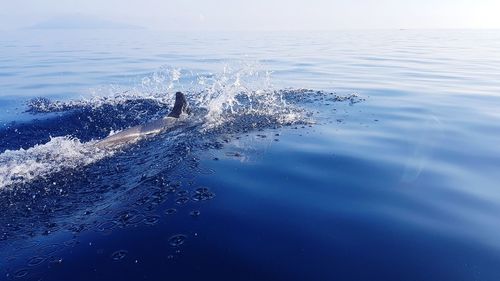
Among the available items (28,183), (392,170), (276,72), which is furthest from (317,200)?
(276,72)

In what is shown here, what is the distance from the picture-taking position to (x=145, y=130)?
1290cm

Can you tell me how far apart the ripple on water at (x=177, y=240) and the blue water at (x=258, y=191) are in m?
0.03

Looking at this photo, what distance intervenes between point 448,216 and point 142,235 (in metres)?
4.90

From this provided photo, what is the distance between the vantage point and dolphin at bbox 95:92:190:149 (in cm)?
1137

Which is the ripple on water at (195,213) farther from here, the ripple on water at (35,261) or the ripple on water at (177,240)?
the ripple on water at (35,261)

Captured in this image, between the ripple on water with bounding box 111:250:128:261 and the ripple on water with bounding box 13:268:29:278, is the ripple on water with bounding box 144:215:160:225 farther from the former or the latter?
the ripple on water with bounding box 13:268:29:278

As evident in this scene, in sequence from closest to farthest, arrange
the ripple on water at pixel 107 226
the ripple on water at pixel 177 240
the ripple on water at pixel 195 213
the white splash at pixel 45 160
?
1. the ripple on water at pixel 177 240
2. the ripple on water at pixel 107 226
3. the ripple on water at pixel 195 213
4. the white splash at pixel 45 160

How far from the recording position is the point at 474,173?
9.47 meters

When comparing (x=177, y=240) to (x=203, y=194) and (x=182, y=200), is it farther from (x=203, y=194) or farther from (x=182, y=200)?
(x=203, y=194)

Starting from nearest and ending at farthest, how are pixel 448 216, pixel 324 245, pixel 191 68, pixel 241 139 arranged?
1. pixel 324 245
2. pixel 448 216
3. pixel 241 139
4. pixel 191 68

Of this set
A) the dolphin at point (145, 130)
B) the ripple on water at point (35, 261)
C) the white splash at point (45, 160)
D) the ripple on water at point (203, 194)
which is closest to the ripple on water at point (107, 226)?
the ripple on water at point (35, 261)

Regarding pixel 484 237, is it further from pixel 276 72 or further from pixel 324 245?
pixel 276 72

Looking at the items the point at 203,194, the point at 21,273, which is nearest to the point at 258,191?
the point at 203,194

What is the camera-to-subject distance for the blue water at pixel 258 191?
595cm
